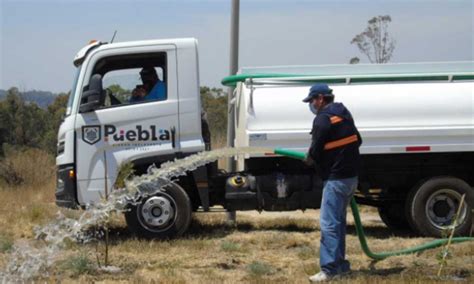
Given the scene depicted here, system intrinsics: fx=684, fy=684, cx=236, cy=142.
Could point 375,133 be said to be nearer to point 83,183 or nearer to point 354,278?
point 354,278

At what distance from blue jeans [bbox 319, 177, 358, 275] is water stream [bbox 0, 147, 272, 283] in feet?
5.24

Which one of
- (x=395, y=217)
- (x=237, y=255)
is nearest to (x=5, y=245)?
(x=237, y=255)

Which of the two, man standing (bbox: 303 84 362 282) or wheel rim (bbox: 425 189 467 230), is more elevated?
man standing (bbox: 303 84 362 282)

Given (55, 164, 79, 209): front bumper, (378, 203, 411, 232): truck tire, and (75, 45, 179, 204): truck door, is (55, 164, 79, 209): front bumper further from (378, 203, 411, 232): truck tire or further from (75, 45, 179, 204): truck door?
(378, 203, 411, 232): truck tire

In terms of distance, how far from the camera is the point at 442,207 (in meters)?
9.92

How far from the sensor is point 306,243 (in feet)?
31.2

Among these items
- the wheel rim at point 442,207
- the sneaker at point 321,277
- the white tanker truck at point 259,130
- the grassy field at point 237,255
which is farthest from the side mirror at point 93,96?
the wheel rim at point 442,207

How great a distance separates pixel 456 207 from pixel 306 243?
2.30 m

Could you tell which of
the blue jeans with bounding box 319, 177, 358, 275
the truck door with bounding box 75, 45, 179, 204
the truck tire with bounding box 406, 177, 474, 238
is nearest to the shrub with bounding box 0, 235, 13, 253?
the truck door with bounding box 75, 45, 179, 204

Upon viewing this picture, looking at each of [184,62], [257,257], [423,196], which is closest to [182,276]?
[257,257]

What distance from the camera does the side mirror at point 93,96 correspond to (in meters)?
9.43

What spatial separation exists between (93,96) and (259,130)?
7.69ft

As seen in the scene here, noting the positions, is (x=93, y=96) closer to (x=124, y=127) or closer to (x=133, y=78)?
(x=124, y=127)

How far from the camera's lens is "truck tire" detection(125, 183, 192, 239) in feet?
31.6
